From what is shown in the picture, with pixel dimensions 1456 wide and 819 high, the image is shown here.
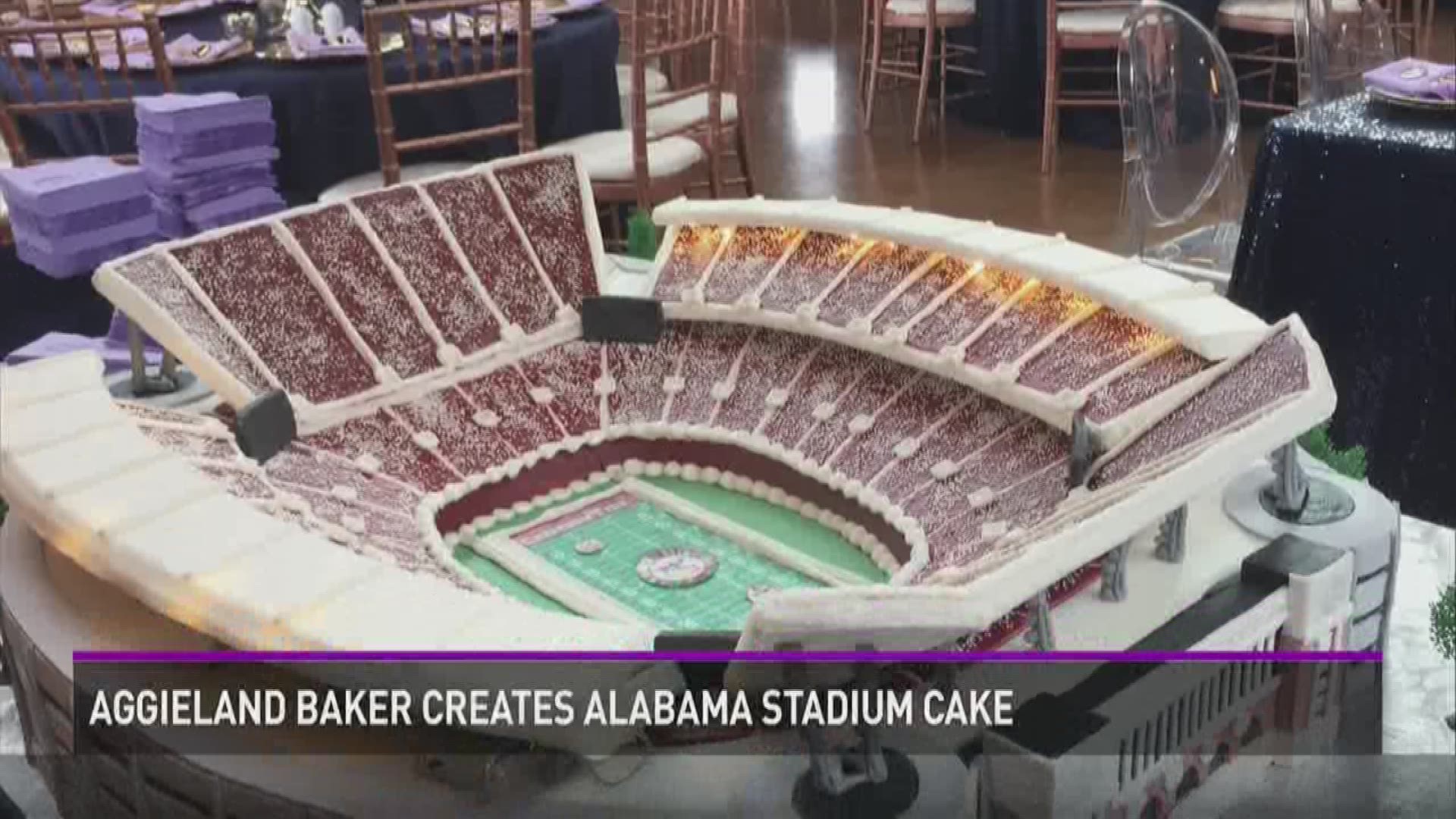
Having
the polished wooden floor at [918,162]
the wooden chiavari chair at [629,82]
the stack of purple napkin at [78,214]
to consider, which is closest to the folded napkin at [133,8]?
the wooden chiavari chair at [629,82]

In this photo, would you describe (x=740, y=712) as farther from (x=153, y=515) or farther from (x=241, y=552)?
(x=153, y=515)

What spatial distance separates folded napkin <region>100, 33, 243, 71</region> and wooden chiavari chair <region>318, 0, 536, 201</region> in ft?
1.26

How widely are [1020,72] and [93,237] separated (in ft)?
13.7

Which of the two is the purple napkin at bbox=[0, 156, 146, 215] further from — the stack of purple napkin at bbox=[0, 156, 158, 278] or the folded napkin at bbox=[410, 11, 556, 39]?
the folded napkin at bbox=[410, 11, 556, 39]

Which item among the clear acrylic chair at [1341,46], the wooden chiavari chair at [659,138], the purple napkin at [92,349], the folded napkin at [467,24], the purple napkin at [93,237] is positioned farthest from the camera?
the folded napkin at [467,24]

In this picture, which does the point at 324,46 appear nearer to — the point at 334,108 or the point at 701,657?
the point at 334,108

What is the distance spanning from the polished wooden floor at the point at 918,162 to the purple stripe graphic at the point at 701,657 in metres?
3.22

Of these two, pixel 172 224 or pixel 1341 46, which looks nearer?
pixel 172 224

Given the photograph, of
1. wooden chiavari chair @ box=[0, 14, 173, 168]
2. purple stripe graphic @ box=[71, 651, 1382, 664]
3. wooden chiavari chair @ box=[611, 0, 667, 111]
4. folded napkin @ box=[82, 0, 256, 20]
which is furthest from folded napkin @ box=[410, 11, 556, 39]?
purple stripe graphic @ box=[71, 651, 1382, 664]

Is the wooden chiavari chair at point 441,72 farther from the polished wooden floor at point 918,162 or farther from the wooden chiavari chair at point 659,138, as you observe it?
the polished wooden floor at point 918,162

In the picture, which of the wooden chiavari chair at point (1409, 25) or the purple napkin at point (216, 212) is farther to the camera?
the wooden chiavari chair at point (1409, 25)

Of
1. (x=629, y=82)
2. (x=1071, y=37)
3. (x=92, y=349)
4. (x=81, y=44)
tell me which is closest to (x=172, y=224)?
(x=92, y=349)

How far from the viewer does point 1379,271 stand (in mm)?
2912

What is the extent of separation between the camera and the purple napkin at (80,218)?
2467 mm
